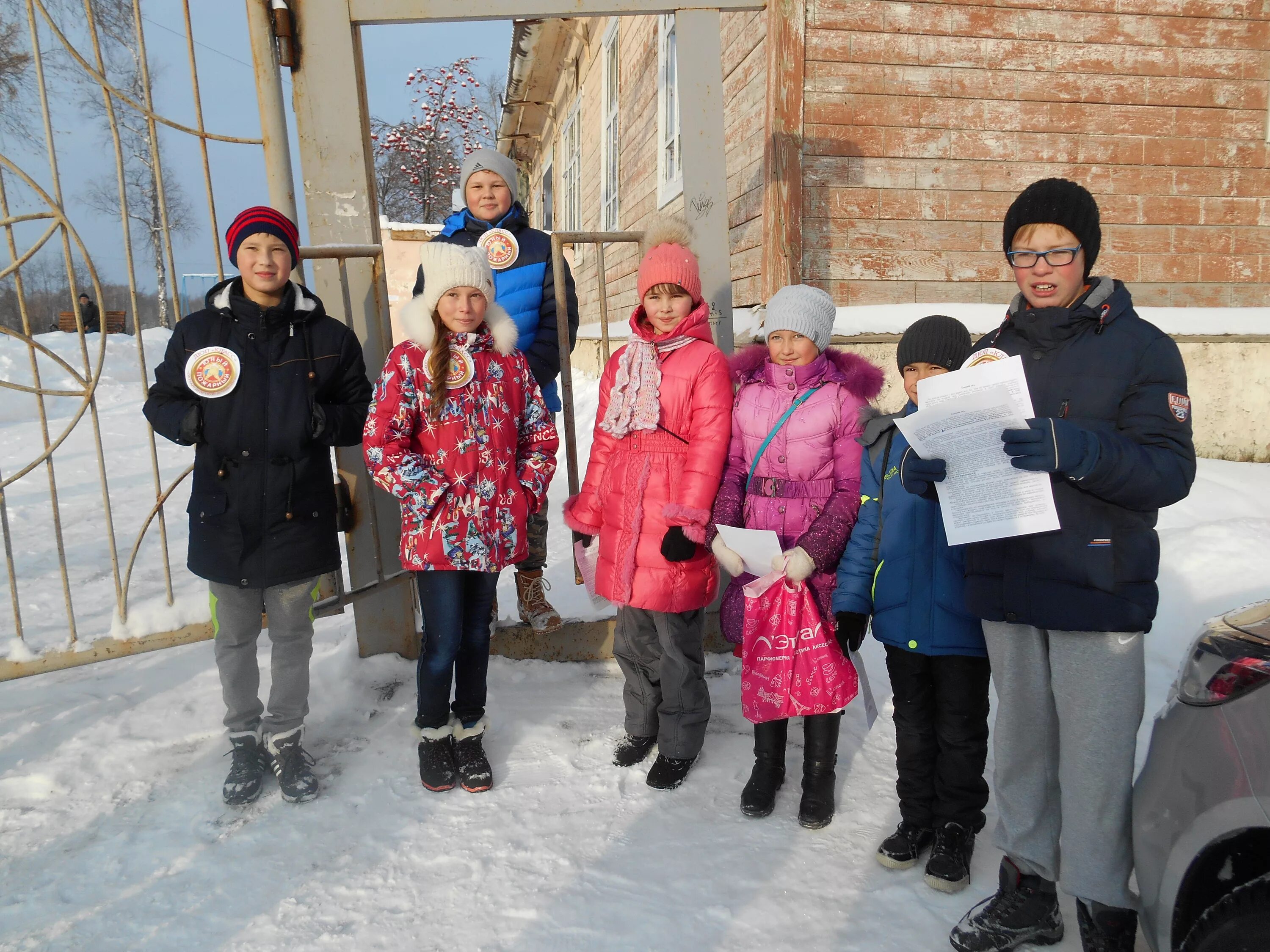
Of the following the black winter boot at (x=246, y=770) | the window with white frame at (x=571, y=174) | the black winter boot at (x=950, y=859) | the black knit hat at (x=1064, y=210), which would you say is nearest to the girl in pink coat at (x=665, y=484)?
the black winter boot at (x=950, y=859)

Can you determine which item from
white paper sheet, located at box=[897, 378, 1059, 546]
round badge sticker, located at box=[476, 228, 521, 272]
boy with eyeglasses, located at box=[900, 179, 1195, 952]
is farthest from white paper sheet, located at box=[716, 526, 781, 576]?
round badge sticker, located at box=[476, 228, 521, 272]

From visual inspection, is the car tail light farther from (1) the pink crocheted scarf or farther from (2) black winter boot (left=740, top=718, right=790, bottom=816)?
(1) the pink crocheted scarf

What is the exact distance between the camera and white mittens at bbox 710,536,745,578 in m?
2.44

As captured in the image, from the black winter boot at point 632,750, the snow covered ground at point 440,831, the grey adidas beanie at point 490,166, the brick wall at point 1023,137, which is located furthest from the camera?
the brick wall at point 1023,137

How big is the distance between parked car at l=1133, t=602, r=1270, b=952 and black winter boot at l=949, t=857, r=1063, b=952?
1.13 ft

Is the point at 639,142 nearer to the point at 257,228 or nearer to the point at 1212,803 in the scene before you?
the point at 257,228

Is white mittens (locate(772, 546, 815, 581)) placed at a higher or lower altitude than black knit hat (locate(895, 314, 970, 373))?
lower

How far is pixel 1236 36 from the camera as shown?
218 inches

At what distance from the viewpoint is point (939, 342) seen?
7.02ft

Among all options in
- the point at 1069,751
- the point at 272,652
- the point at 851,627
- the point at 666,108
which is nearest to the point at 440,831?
the point at 272,652

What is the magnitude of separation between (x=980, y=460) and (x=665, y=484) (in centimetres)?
114

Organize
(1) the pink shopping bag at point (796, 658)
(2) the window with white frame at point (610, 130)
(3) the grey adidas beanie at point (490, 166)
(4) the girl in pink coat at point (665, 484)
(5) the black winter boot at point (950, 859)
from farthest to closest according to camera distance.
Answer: (2) the window with white frame at point (610, 130)
(3) the grey adidas beanie at point (490, 166)
(4) the girl in pink coat at point (665, 484)
(1) the pink shopping bag at point (796, 658)
(5) the black winter boot at point (950, 859)

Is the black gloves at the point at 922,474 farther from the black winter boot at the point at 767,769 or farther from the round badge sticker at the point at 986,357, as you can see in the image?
the black winter boot at the point at 767,769

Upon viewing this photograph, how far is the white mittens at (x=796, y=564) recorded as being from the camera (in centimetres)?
233
